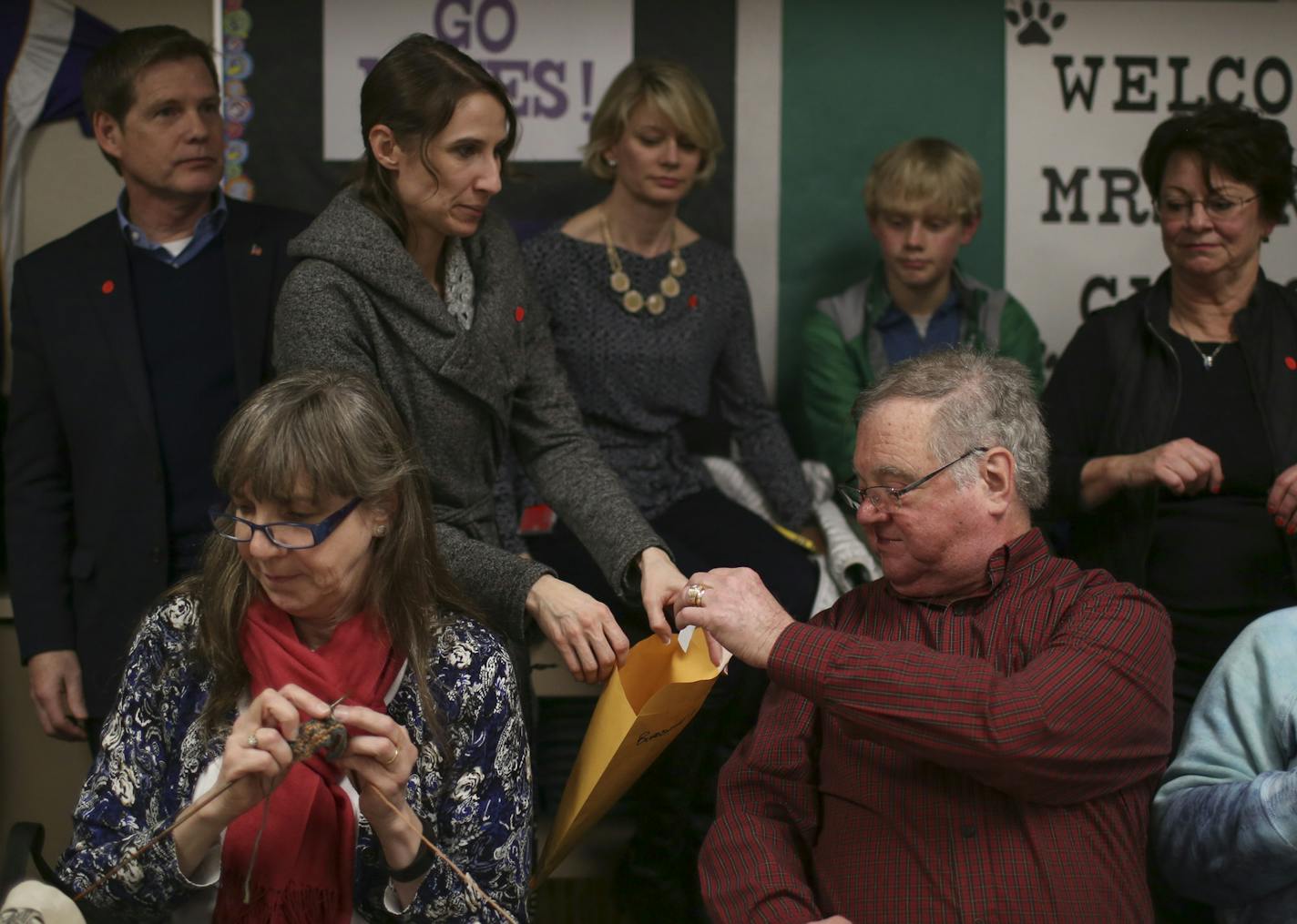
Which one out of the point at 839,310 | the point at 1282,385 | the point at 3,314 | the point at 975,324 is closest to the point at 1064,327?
the point at 975,324

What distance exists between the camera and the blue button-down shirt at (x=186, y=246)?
118 inches

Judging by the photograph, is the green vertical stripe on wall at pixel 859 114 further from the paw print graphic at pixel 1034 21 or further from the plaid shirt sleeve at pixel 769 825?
the plaid shirt sleeve at pixel 769 825

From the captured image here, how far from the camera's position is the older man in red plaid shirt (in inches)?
78.0

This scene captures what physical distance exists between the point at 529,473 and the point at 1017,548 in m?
1.01

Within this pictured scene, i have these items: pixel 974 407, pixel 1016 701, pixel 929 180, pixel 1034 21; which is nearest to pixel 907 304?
pixel 929 180

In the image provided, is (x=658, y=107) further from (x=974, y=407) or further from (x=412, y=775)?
(x=412, y=775)

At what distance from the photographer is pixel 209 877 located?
197 cm

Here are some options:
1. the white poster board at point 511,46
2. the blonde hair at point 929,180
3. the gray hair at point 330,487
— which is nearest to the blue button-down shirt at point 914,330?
the blonde hair at point 929,180

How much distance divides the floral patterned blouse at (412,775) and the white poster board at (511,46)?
2.03m

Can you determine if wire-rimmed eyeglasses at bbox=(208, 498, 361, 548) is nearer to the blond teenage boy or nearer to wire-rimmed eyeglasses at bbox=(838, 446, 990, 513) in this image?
wire-rimmed eyeglasses at bbox=(838, 446, 990, 513)

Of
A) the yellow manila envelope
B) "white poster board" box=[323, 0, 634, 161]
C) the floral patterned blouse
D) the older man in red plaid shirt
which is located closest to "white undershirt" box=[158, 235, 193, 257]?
"white poster board" box=[323, 0, 634, 161]

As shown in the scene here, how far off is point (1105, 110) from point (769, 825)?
2.49m

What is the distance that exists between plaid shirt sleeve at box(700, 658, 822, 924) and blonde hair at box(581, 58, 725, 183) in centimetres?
161

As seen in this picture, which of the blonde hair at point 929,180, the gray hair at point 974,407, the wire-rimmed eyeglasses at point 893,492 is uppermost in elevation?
the blonde hair at point 929,180
